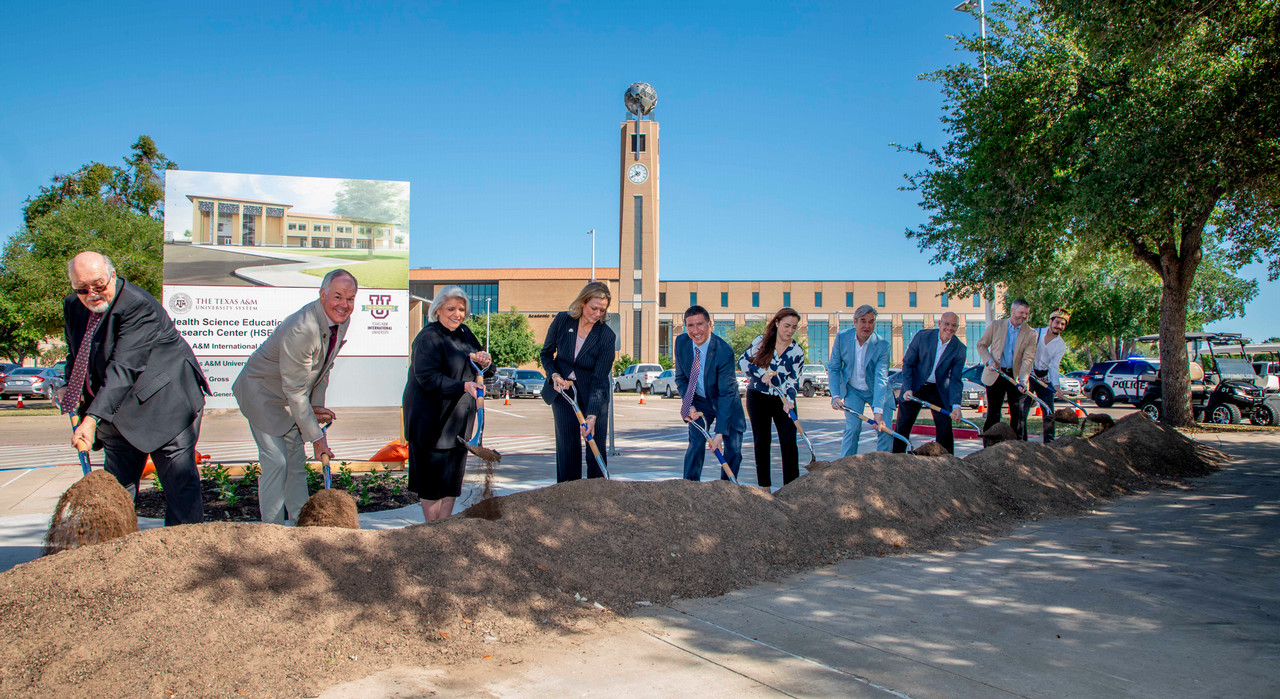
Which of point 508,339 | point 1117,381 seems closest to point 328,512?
point 1117,381

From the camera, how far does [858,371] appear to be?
7426 millimetres

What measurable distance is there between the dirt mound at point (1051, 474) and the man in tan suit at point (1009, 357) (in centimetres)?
82

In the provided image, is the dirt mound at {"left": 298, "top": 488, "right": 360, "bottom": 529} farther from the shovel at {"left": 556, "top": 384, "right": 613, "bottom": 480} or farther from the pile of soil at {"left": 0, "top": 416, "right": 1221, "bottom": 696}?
the shovel at {"left": 556, "top": 384, "right": 613, "bottom": 480}

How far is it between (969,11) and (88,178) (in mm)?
36569

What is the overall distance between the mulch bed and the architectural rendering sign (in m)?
0.97

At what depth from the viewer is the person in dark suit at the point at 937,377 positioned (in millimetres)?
7707

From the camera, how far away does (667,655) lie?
10.6ft

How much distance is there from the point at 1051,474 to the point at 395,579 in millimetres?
5915

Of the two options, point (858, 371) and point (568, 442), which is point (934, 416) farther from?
point (568, 442)

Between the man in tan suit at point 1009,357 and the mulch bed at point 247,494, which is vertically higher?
the man in tan suit at point 1009,357

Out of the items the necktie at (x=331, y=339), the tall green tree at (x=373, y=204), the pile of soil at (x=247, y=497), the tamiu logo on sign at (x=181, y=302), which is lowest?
the pile of soil at (x=247, y=497)

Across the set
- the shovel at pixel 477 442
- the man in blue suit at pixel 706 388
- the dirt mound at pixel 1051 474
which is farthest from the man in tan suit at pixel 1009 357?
the shovel at pixel 477 442

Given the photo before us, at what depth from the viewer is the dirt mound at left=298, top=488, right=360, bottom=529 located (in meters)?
3.90

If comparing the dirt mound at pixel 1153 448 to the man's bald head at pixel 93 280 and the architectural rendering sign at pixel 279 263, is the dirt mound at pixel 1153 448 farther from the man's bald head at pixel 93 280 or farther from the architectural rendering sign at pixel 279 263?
the man's bald head at pixel 93 280
